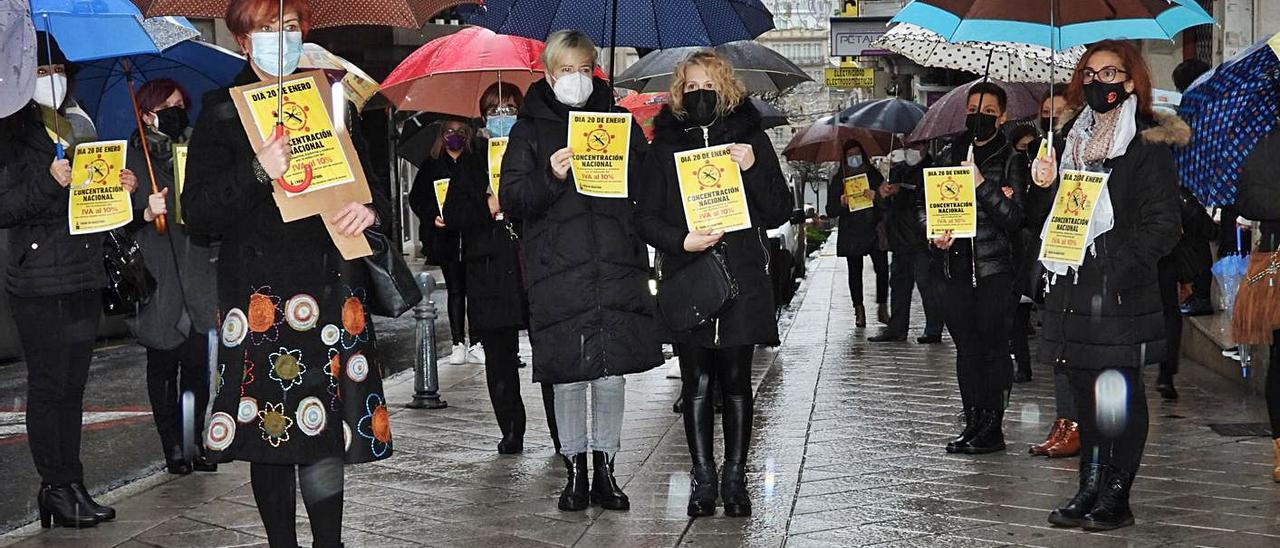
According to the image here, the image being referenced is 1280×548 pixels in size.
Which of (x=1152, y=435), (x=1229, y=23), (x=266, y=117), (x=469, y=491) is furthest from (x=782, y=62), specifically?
(x=266, y=117)

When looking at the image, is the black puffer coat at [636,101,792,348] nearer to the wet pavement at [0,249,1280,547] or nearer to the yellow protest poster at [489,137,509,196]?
the wet pavement at [0,249,1280,547]

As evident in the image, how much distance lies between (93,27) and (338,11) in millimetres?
1686

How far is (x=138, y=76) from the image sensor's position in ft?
27.0

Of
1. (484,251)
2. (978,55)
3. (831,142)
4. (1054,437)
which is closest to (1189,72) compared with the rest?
(978,55)

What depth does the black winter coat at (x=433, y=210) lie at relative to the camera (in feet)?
29.5

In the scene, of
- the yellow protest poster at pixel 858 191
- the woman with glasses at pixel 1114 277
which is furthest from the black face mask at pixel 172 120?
the yellow protest poster at pixel 858 191

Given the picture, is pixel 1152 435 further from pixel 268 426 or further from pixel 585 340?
pixel 268 426

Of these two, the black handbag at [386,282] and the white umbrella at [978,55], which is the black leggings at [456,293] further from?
the black handbag at [386,282]

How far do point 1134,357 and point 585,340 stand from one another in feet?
6.89

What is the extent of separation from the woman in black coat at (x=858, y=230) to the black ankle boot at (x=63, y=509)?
9.52 metres

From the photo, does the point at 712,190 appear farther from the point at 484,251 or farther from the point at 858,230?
the point at 858,230

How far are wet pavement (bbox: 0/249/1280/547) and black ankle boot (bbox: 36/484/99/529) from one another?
0.09 meters

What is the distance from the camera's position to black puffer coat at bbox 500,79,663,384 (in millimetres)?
6758

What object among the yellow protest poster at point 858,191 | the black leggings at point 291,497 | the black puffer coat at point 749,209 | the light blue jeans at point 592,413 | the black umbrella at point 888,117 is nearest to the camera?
the black leggings at point 291,497
